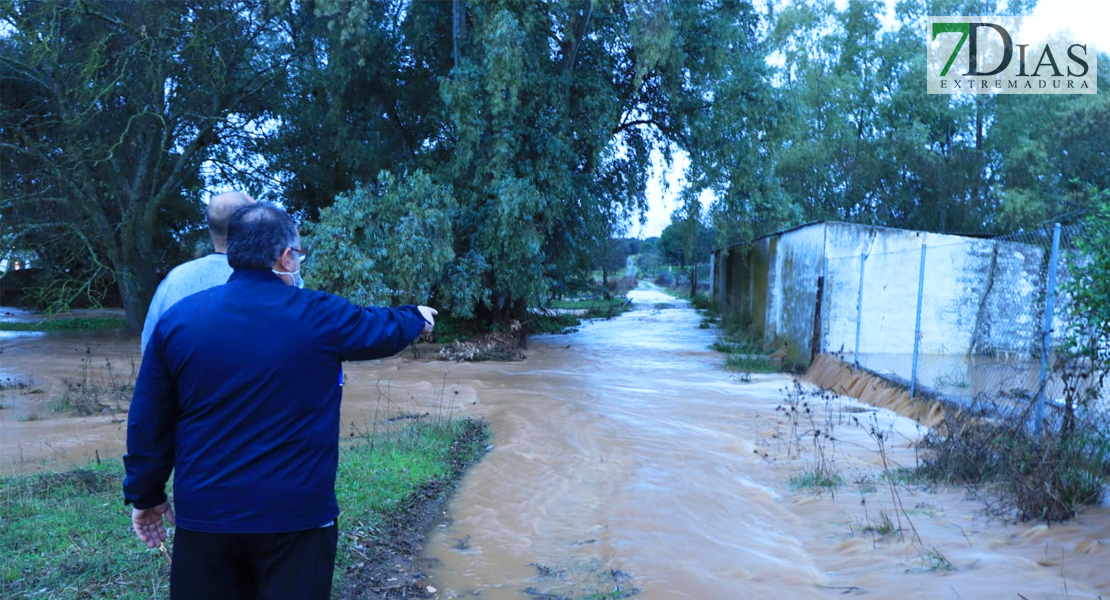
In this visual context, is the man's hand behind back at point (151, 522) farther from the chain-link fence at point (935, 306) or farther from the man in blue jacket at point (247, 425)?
the chain-link fence at point (935, 306)

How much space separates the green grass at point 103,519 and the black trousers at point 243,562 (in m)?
1.83

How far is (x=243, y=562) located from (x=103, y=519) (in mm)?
3286

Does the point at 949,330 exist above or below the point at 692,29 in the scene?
below

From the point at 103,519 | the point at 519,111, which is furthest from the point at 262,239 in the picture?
the point at 519,111


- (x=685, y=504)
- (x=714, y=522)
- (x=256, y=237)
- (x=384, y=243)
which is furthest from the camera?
(x=384, y=243)

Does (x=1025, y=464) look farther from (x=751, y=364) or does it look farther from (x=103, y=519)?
(x=751, y=364)

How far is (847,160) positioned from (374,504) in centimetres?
2723

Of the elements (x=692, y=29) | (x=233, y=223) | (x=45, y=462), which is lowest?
(x=45, y=462)

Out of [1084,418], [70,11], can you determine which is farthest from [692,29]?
[1084,418]

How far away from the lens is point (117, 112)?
63.1 ft

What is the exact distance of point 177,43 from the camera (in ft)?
58.1

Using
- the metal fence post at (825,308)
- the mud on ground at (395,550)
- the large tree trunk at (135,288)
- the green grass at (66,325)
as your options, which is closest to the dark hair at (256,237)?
the mud on ground at (395,550)

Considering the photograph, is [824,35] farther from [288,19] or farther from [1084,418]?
[1084,418]

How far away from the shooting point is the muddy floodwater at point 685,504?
16.1 ft
